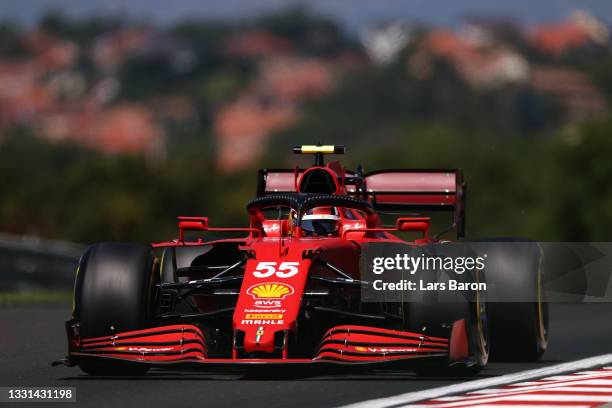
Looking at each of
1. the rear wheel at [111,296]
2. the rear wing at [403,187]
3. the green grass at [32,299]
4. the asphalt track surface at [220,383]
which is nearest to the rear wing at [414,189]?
the rear wing at [403,187]

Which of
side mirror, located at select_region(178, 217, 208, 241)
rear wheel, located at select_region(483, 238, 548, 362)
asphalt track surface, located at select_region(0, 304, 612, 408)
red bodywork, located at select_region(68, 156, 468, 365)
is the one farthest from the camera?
rear wheel, located at select_region(483, 238, 548, 362)

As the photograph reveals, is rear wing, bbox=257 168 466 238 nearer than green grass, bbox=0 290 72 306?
Yes

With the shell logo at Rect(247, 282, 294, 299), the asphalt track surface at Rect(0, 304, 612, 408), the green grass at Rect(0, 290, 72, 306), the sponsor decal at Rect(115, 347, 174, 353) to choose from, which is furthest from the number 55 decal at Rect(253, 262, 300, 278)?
the green grass at Rect(0, 290, 72, 306)

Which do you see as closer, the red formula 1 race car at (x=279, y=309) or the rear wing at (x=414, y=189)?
the red formula 1 race car at (x=279, y=309)

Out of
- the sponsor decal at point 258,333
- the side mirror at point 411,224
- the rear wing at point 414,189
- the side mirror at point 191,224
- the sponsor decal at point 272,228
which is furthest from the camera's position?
the rear wing at point 414,189

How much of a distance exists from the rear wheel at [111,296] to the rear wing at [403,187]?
4.72m

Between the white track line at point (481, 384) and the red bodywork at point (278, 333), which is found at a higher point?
the red bodywork at point (278, 333)

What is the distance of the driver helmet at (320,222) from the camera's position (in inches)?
522

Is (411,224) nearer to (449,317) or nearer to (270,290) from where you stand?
(449,317)

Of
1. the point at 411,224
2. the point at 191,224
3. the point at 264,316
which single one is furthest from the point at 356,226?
the point at 264,316

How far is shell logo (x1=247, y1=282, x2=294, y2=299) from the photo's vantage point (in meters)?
11.6

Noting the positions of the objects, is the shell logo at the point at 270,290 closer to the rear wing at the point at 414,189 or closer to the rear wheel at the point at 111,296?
the rear wheel at the point at 111,296

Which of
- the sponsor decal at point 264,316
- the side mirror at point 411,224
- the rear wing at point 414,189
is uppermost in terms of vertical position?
the rear wing at point 414,189

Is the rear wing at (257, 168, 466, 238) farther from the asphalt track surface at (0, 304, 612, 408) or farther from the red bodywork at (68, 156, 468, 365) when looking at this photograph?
the red bodywork at (68, 156, 468, 365)
